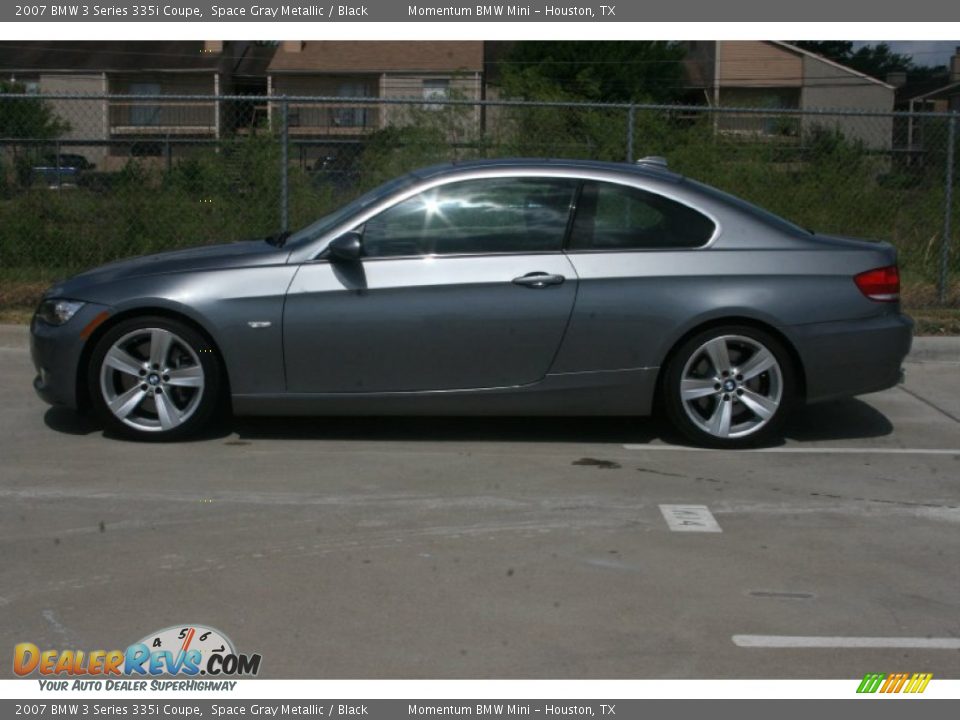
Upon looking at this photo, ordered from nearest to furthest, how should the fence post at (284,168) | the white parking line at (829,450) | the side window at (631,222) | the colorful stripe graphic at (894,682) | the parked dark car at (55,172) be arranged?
the colorful stripe graphic at (894,682) → the side window at (631,222) → the white parking line at (829,450) → the fence post at (284,168) → the parked dark car at (55,172)

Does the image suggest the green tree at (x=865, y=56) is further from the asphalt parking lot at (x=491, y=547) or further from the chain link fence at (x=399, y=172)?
the asphalt parking lot at (x=491, y=547)

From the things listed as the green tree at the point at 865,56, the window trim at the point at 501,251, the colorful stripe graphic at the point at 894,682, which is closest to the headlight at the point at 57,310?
the window trim at the point at 501,251

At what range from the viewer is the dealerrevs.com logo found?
13.2 ft

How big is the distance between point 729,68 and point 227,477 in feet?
143

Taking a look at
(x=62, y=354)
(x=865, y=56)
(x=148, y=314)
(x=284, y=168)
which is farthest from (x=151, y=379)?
(x=865, y=56)

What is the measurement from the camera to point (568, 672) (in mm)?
3994

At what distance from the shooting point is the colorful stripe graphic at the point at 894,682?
155 inches

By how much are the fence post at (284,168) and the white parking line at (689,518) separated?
241 inches

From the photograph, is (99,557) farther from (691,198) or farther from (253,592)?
(691,198)

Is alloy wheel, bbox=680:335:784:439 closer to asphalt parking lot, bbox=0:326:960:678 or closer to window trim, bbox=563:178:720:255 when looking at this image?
asphalt parking lot, bbox=0:326:960:678

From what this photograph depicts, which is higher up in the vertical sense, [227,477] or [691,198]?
[691,198]

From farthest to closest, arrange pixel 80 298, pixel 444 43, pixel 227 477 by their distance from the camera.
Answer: pixel 444 43 < pixel 80 298 < pixel 227 477

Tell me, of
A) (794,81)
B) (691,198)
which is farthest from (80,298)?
(794,81)

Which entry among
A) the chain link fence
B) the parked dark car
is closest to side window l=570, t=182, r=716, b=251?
the chain link fence
